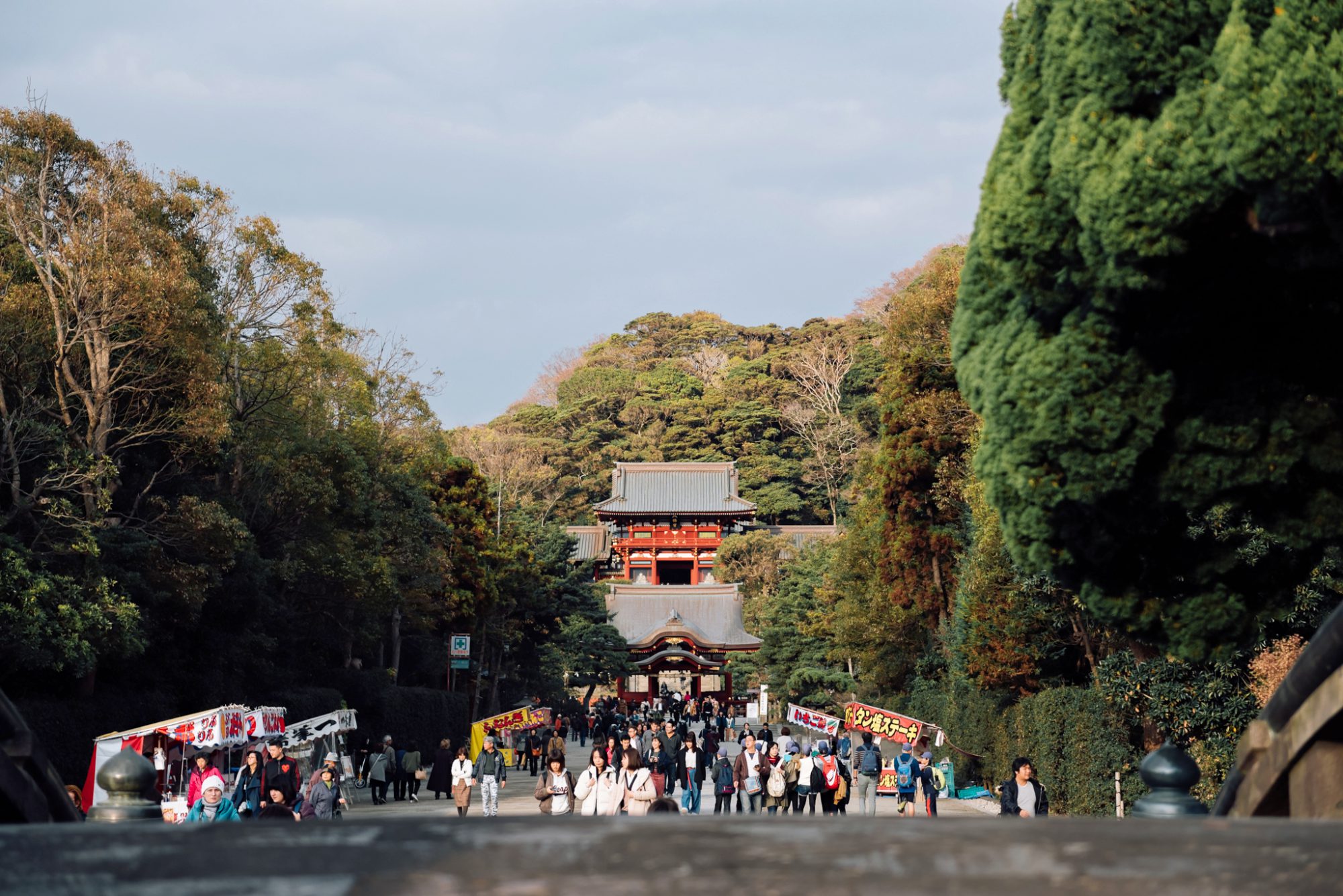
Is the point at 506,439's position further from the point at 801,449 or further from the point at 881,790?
the point at 881,790

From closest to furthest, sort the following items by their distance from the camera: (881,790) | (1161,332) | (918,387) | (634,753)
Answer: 1. (1161,332)
2. (634,753)
3. (881,790)
4. (918,387)

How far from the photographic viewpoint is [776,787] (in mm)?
15000

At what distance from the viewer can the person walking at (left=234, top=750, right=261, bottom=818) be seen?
38.7 feet

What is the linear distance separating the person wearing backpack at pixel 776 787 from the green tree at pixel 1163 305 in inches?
330

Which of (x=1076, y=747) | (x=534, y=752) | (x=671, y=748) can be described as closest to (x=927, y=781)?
(x=1076, y=747)

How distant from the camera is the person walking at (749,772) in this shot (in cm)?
1518

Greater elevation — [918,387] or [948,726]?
[918,387]

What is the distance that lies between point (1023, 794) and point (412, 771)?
1319cm

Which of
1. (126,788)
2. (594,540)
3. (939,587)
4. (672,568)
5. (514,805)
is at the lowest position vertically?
(514,805)

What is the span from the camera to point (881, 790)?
19.2m

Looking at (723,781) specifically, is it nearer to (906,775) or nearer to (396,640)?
(906,775)

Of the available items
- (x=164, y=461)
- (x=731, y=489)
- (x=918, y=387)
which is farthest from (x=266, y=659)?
(x=731, y=489)

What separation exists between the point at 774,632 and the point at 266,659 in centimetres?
1884

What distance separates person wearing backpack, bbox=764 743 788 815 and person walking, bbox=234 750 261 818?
586 cm
